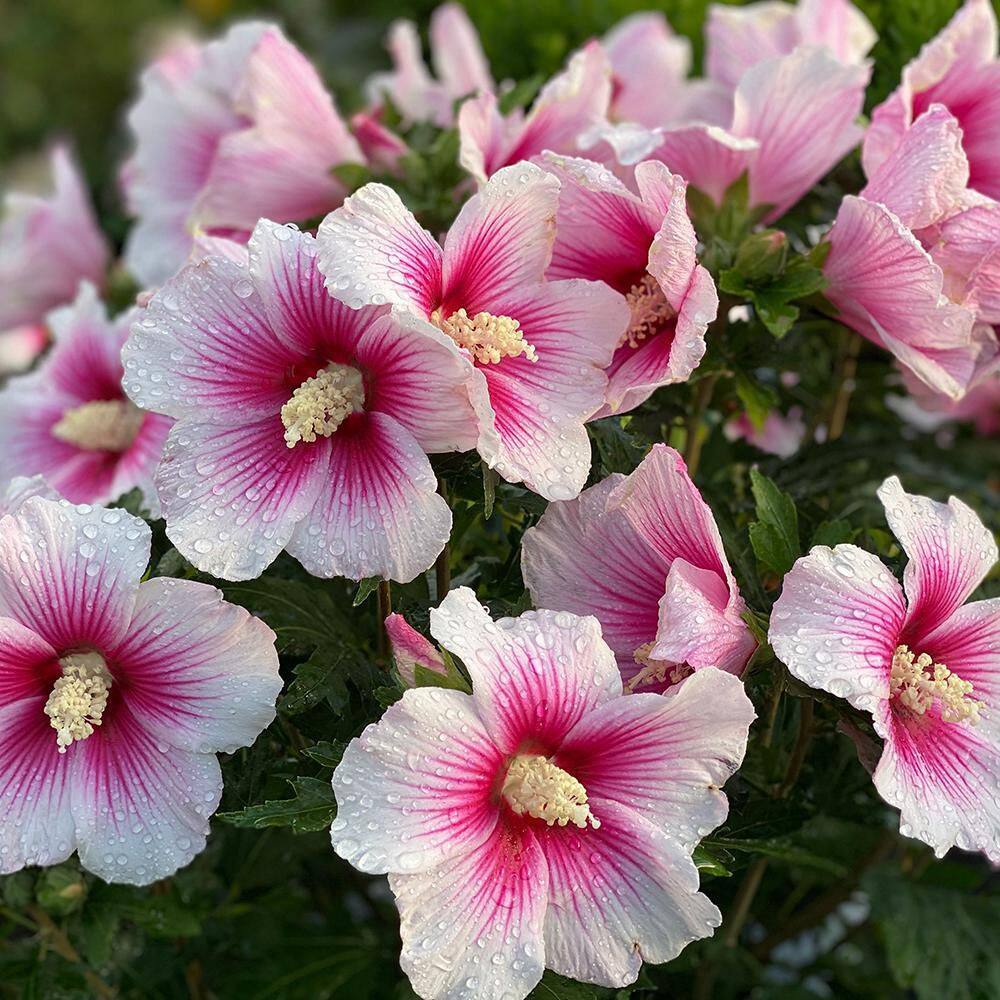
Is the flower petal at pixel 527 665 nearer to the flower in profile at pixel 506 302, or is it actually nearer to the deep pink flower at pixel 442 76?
the flower in profile at pixel 506 302

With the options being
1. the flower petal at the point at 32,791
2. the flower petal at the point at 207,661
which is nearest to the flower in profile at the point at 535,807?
the flower petal at the point at 207,661

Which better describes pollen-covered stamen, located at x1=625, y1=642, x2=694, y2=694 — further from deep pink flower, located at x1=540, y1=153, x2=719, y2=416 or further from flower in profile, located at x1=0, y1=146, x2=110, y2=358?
flower in profile, located at x1=0, y1=146, x2=110, y2=358

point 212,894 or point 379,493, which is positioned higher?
point 379,493

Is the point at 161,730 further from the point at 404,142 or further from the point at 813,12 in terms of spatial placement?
the point at 813,12

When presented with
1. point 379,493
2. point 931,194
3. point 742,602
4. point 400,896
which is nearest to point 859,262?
point 931,194

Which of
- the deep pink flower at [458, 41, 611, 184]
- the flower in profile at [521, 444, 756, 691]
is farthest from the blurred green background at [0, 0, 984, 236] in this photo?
the flower in profile at [521, 444, 756, 691]
